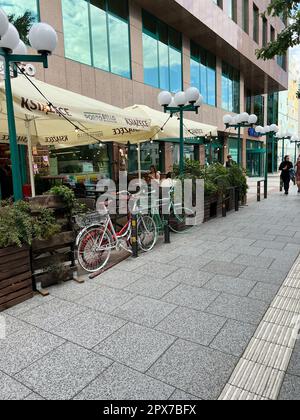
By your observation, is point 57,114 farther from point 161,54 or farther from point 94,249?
point 161,54

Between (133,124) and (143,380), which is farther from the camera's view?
(133,124)

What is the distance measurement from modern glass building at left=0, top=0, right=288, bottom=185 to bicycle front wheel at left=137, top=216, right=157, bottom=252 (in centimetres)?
624

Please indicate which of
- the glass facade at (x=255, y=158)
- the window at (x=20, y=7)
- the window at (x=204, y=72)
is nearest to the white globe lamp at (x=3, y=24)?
the window at (x=20, y=7)

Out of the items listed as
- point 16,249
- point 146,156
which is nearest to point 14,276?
point 16,249

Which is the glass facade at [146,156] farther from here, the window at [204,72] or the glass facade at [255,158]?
the glass facade at [255,158]

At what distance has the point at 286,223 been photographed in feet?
26.5

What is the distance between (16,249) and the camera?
3598mm

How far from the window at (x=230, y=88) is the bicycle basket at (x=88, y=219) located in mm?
19012

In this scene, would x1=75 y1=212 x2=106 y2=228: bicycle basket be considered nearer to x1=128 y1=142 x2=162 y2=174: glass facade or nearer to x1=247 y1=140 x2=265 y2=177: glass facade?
x1=128 y1=142 x2=162 y2=174: glass facade

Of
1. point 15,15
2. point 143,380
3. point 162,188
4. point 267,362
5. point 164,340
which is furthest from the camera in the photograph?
point 15,15

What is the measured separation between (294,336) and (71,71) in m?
10.3

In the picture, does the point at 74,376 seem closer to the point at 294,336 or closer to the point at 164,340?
the point at 164,340

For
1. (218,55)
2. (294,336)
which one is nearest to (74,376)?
(294,336)

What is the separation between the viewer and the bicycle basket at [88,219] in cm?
467
